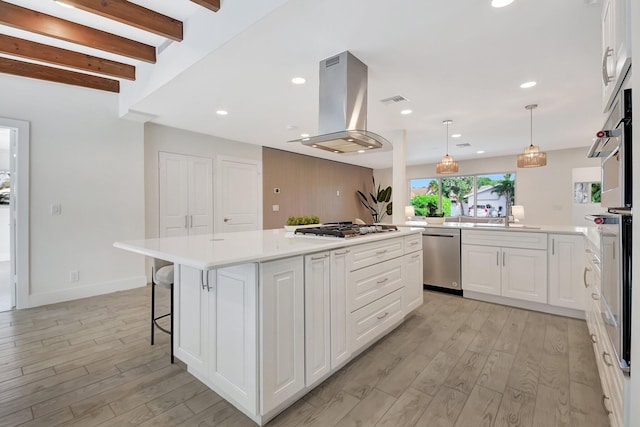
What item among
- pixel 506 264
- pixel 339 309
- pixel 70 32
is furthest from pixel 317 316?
pixel 70 32

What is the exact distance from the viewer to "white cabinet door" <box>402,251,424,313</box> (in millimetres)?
2742

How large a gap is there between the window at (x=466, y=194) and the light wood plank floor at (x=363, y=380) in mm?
5127

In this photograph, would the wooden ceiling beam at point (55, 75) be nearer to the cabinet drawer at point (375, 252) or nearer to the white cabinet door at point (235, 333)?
the white cabinet door at point (235, 333)

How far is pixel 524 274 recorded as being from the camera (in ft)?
10.4

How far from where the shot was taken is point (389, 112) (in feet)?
12.1

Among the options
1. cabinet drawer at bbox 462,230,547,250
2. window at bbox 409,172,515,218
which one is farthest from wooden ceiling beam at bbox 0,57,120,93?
window at bbox 409,172,515,218

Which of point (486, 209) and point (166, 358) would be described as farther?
point (486, 209)

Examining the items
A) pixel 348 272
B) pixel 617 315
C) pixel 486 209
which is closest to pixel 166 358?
pixel 348 272

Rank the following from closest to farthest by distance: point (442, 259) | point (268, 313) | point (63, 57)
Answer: point (268, 313)
point (63, 57)
point (442, 259)

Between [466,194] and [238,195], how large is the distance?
19.5 feet

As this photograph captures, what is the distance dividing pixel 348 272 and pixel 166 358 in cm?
153

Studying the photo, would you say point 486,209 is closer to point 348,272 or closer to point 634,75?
point 348,272

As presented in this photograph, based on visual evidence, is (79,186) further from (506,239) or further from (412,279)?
(506,239)

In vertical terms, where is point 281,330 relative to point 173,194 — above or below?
below
